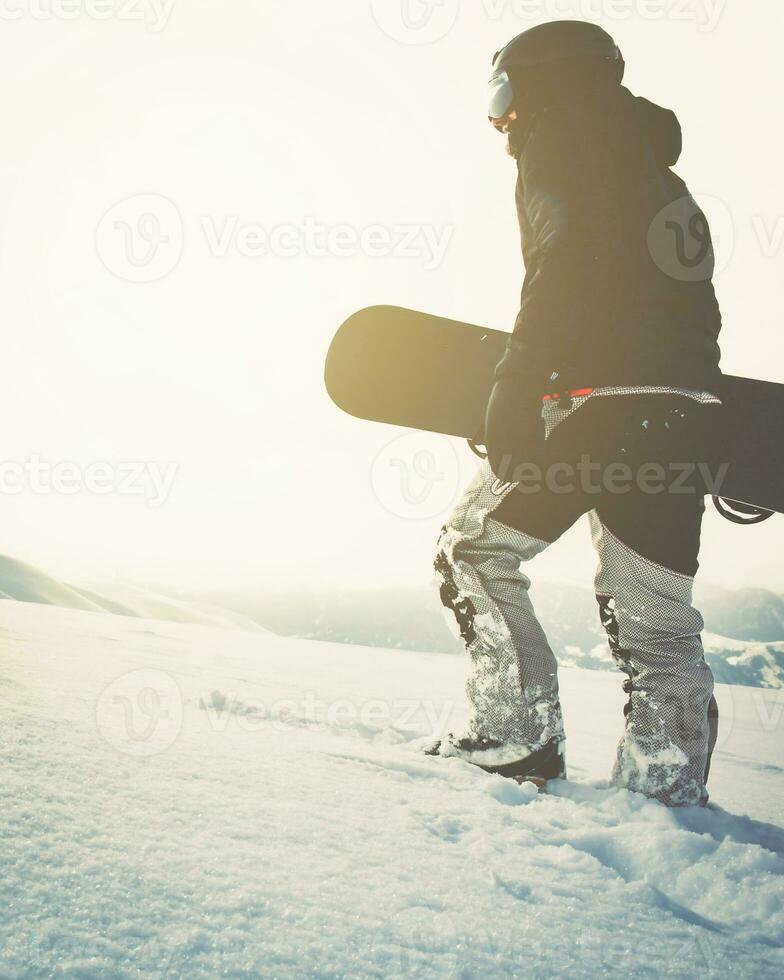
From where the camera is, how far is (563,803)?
3.75 feet

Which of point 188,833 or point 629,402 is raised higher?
point 629,402

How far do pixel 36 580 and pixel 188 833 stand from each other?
496 inches

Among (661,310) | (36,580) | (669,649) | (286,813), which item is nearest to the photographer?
(286,813)

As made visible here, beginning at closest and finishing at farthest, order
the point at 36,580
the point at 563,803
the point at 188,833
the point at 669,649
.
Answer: the point at 188,833, the point at 563,803, the point at 669,649, the point at 36,580

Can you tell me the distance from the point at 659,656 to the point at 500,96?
69.3 inches

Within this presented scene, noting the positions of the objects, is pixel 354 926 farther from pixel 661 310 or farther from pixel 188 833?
pixel 661 310

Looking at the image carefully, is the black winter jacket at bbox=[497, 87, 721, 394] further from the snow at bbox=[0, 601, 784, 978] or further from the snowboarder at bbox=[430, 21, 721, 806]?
the snow at bbox=[0, 601, 784, 978]

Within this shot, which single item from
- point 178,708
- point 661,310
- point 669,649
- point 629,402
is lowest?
point 178,708

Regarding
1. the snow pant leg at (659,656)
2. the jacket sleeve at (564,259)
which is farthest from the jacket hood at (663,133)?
the snow pant leg at (659,656)

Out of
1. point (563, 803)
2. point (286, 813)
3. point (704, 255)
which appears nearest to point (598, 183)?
point (704, 255)

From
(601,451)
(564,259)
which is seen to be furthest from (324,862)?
(564,259)

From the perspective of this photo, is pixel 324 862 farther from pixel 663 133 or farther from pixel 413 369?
pixel 663 133

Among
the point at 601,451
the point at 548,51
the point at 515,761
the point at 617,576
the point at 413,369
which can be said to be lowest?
the point at 515,761

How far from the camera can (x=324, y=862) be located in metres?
0.72
